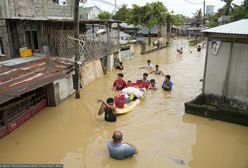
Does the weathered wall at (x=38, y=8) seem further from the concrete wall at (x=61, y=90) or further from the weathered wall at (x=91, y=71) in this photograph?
the concrete wall at (x=61, y=90)

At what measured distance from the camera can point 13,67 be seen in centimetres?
915

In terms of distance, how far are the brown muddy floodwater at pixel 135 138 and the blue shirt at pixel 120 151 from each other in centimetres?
17

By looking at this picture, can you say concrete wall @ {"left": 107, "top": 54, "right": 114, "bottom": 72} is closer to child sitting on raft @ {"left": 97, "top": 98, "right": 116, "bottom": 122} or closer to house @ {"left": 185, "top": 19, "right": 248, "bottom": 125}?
child sitting on raft @ {"left": 97, "top": 98, "right": 116, "bottom": 122}

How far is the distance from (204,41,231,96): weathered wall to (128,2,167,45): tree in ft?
76.3

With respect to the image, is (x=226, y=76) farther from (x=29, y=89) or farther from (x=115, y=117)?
(x=29, y=89)

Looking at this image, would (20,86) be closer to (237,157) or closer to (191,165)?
(191,165)

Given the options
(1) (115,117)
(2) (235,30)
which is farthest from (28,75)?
(2) (235,30)

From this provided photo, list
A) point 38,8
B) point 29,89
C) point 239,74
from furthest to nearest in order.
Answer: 1. point 38,8
2. point 239,74
3. point 29,89

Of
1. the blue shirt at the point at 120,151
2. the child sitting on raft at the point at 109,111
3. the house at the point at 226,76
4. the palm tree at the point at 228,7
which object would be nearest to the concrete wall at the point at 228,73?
the house at the point at 226,76

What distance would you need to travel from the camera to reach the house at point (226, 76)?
8016 millimetres

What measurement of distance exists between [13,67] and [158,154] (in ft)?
21.6

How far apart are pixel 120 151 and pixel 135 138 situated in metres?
1.48

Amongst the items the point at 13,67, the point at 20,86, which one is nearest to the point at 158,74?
the point at 13,67

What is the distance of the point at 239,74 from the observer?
827 cm
